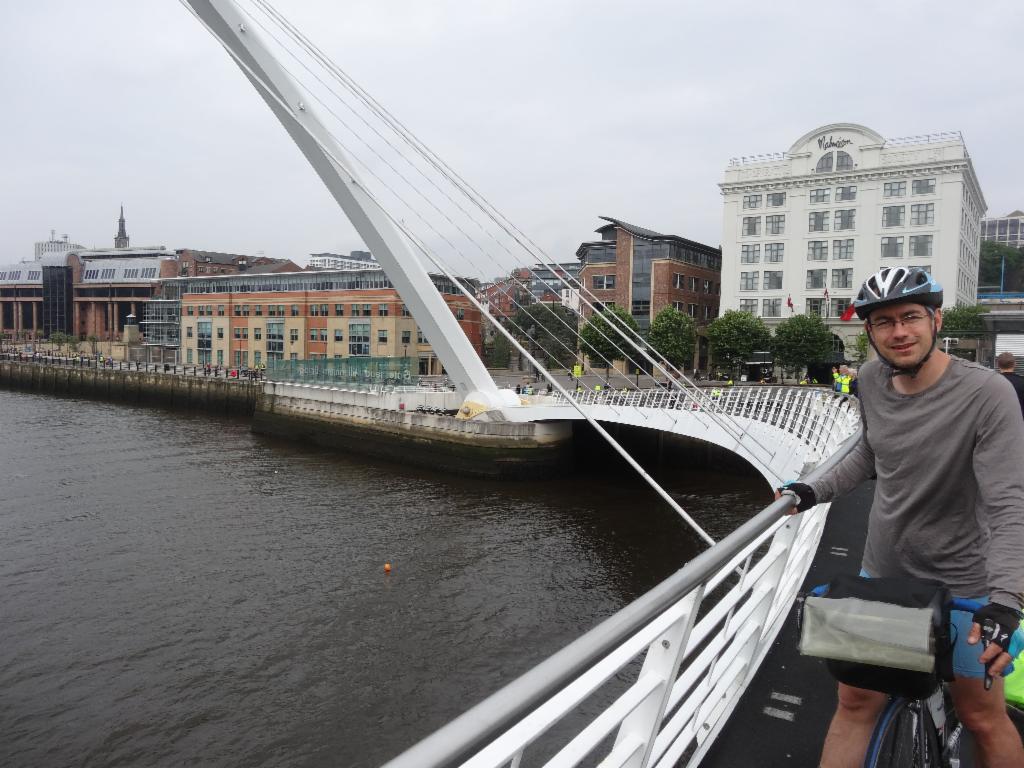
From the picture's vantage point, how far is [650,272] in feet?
158

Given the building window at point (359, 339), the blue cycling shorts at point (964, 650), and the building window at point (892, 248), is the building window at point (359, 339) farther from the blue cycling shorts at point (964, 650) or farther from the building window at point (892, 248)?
the blue cycling shorts at point (964, 650)

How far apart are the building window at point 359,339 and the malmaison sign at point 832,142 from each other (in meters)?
31.2

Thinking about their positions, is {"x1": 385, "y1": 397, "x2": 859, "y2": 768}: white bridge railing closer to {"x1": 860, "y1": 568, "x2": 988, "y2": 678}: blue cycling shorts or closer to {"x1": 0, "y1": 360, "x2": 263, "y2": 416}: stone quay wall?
{"x1": 860, "y1": 568, "x2": 988, "y2": 678}: blue cycling shorts

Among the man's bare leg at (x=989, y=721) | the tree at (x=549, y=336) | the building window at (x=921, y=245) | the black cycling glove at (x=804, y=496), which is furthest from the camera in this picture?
the tree at (x=549, y=336)

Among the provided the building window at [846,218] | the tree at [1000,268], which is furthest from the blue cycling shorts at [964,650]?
the tree at [1000,268]

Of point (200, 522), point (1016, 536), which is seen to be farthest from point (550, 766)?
point (200, 522)

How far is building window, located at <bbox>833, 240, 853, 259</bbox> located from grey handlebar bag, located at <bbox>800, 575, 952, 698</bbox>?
43.4 meters

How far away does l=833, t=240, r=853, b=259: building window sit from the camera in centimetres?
4041

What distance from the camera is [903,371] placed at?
1780 millimetres

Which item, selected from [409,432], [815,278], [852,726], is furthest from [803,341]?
[852,726]

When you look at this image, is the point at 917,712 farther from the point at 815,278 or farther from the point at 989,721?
the point at 815,278

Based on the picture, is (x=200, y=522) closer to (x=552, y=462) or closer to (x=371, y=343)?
(x=552, y=462)

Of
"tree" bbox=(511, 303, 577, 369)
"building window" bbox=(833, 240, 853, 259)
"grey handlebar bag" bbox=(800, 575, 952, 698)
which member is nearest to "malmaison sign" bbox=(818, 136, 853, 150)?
"building window" bbox=(833, 240, 853, 259)

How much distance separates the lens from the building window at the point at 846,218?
4009cm
